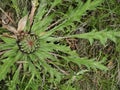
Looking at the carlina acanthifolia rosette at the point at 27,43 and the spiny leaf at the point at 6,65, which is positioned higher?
the carlina acanthifolia rosette at the point at 27,43

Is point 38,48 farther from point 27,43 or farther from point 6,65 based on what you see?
point 6,65

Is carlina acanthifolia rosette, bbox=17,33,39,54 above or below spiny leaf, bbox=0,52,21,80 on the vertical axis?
above

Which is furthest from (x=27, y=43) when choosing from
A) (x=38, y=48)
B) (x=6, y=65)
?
(x=6, y=65)

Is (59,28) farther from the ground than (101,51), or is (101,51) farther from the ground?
(59,28)

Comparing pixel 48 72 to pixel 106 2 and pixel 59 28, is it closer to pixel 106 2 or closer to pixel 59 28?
pixel 59 28

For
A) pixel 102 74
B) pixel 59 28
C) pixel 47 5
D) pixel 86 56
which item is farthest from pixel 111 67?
pixel 47 5

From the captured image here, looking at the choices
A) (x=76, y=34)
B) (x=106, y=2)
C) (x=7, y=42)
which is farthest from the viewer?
(x=106, y=2)
